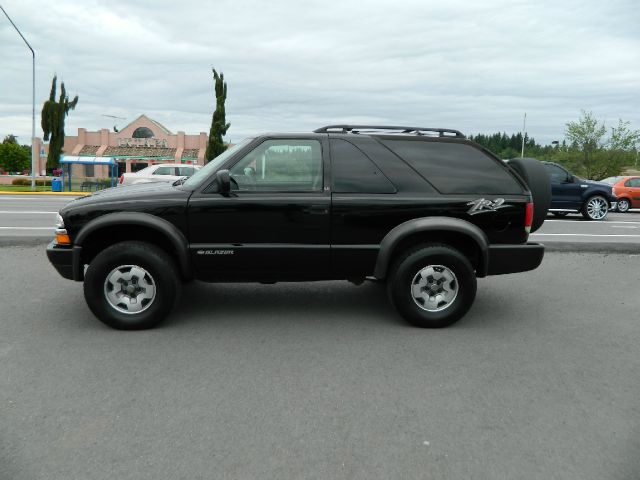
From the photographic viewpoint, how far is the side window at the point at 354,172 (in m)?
5.06

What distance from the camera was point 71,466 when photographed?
2.68m

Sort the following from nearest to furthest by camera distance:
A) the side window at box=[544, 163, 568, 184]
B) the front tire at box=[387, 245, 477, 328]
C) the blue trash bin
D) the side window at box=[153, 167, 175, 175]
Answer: the front tire at box=[387, 245, 477, 328] → the side window at box=[544, 163, 568, 184] → the side window at box=[153, 167, 175, 175] → the blue trash bin

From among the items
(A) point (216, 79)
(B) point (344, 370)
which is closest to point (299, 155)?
(B) point (344, 370)

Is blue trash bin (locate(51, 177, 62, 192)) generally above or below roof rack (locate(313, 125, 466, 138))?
below

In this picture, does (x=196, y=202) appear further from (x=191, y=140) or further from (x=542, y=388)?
(x=191, y=140)

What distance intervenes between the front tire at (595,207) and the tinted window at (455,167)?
43.6 feet

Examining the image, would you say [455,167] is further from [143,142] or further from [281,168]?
[143,142]

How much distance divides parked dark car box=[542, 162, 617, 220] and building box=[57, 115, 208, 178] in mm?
45553

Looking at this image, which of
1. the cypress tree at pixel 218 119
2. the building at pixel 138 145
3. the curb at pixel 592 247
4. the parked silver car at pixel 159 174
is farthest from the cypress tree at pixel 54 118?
the curb at pixel 592 247

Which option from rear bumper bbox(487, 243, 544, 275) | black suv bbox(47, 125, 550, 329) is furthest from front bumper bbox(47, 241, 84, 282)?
rear bumper bbox(487, 243, 544, 275)

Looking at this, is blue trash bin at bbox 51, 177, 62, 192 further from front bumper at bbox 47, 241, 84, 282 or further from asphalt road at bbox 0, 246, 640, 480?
front bumper at bbox 47, 241, 84, 282

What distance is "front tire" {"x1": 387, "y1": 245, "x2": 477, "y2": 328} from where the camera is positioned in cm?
496

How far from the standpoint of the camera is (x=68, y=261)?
16.0ft

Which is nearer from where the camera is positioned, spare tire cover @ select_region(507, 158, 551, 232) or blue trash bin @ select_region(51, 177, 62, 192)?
spare tire cover @ select_region(507, 158, 551, 232)
